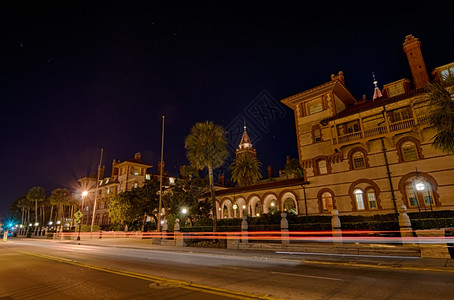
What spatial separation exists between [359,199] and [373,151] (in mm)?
5117

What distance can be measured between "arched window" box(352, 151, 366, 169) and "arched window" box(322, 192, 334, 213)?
4.19 meters

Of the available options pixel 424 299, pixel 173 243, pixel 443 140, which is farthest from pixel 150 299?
pixel 443 140

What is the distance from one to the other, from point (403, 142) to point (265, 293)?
24023 mm

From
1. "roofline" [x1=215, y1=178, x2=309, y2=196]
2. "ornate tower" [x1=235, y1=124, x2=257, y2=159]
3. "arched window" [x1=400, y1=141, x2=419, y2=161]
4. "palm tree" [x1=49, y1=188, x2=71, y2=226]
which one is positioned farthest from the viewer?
"ornate tower" [x1=235, y1=124, x2=257, y2=159]

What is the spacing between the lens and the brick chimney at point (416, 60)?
25.3 meters

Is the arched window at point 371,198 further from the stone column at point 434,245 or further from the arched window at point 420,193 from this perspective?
the stone column at point 434,245

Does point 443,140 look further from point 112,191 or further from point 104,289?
point 112,191

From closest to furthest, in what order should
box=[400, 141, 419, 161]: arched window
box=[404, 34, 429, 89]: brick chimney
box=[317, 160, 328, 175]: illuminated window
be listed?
box=[400, 141, 419, 161]: arched window → box=[404, 34, 429, 89]: brick chimney → box=[317, 160, 328, 175]: illuminated window

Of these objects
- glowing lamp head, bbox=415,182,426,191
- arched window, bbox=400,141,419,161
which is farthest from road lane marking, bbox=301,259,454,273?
arched window, bbox=400,141,419,161

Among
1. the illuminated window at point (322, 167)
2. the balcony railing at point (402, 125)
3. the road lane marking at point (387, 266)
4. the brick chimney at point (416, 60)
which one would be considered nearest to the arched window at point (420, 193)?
the balcony railing at point (402, 125)

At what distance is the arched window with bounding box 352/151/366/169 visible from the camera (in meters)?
25.5

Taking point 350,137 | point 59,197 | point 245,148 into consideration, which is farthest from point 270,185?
point 59,197

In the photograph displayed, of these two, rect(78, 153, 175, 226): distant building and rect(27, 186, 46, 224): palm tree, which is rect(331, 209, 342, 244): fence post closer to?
rect(78, 153, 175, 226): distant building

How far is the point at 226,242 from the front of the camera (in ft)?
64.4
